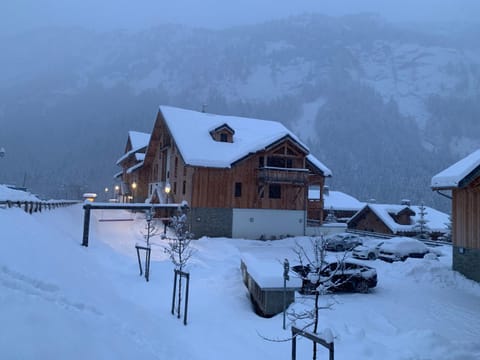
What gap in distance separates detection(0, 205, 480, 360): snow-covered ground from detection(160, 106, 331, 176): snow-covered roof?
38.9ft

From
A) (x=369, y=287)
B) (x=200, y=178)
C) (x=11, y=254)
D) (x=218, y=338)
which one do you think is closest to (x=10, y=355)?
(x=11, y=254)

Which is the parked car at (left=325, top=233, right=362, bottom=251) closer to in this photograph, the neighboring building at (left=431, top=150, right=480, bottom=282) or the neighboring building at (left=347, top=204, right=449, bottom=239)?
the neighboring building at (left=431, top=150, right=480, bottom=282)

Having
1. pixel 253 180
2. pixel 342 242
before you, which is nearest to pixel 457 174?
pixel 342 242

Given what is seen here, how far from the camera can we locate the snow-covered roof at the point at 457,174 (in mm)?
16237

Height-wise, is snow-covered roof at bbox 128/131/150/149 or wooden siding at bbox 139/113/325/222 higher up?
snow-covered roof at bbox 128/131/150/149

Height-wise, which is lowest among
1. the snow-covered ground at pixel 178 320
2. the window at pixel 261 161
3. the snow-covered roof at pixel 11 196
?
the snow-covered ground at pixel 178 320

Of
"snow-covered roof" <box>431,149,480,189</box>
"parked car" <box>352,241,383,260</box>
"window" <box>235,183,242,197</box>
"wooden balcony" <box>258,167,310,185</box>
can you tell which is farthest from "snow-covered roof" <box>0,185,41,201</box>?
"parked car" <box>352,241,383,260</box>

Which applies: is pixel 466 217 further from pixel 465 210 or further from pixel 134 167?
pixel 134 167

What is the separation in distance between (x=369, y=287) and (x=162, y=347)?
11466 millimetres

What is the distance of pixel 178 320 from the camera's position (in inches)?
420

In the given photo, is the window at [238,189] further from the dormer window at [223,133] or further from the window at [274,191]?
the dormer window at [223,133]

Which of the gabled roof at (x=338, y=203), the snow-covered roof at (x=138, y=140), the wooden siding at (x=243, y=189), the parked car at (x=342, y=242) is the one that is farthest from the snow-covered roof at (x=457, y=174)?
the snow-covered roof at (x=138, y=140)

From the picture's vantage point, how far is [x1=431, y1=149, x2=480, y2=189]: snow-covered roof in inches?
639

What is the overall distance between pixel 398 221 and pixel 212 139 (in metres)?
25.6
